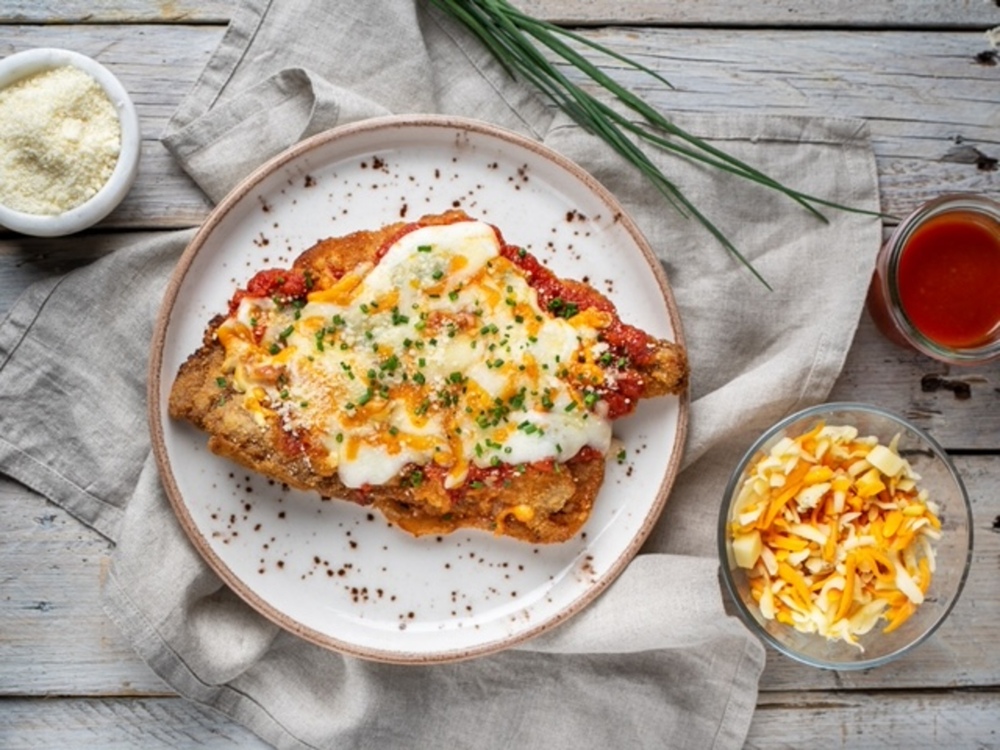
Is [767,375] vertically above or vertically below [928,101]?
below

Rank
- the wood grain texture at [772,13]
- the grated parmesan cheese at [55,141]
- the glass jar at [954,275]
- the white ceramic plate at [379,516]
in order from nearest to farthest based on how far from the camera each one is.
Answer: the grated parmesan cheese at [55,141]
the white ceramic plate at [379,516]
the glass jar at [954,275]
the wood grain texture at [772,13]

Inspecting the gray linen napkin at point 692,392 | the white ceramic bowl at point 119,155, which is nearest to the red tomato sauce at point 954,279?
the gray linen napkin at point 692,392

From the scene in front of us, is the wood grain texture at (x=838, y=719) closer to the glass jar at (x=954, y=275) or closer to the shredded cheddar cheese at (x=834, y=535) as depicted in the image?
the shredded cheddar cheese at (x=834, y=535)

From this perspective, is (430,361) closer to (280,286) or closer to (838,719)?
(280,286)

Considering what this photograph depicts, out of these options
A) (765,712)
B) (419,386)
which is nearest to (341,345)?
(419,386)

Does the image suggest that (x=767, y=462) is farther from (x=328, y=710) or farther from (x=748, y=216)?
(x=328, y=710)

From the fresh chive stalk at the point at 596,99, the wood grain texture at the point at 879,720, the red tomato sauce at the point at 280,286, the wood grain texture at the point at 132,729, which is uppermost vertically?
the fresh chive stalk at the point at 596,99

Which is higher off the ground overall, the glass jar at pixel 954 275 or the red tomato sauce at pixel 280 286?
the red tomato sauce at pixel 280 286

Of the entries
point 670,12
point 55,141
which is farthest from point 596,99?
point 55,141
